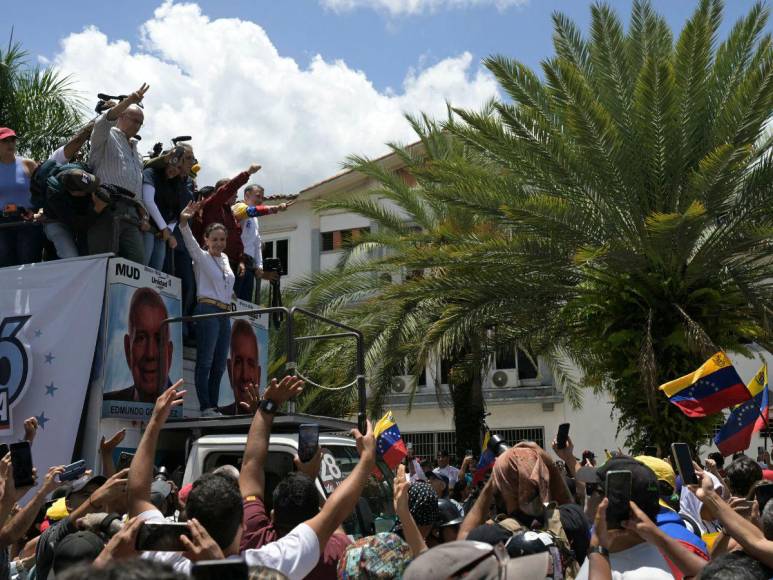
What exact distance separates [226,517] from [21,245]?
5.35 m

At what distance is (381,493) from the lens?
6734mm

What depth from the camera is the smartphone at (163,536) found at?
2572mm

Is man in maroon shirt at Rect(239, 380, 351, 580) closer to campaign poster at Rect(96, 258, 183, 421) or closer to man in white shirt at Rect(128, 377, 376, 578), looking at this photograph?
man in white shirt at Rect(128, 377, 376, 578)

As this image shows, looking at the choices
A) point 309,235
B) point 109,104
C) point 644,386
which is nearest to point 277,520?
point 109,104

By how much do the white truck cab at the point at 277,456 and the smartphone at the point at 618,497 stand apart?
10.2 ft

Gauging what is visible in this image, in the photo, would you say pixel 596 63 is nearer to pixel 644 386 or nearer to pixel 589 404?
pixel 644 386

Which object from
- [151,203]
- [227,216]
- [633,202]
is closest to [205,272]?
[151,203]

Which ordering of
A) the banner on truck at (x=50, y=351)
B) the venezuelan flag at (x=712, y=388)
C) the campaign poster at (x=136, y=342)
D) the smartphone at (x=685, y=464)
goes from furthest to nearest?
the venezuelan flag at (x=712, y=388) < the campaign poster at (x=136, y=342) < the banner on truck at (x=50, y=351) < the smartphone at (x=685, y=464)

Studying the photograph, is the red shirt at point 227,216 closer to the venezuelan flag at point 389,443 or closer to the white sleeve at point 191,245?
the white sleeve at point 191,245

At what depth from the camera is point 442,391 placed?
88.9 ft

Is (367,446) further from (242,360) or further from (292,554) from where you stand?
(242,360)

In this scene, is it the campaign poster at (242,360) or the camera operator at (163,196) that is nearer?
the camera operator at (163,196)

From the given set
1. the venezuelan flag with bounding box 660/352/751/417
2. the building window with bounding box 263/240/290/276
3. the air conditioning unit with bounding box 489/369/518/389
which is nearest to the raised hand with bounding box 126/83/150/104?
the venezuelan flag with bounding box 660/352/751/417

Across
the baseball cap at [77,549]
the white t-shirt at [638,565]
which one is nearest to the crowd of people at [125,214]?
the baseball cap at [77,549]
